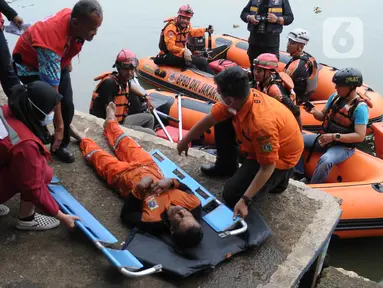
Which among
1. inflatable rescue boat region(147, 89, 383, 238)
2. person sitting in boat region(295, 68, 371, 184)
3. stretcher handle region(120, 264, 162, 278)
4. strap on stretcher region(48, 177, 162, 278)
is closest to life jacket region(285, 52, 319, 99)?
Result: person sitting in boat region(295, 68, 371, 184)

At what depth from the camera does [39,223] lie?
2.56 m

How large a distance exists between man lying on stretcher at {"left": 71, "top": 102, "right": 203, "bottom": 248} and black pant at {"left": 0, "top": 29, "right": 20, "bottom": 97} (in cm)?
68

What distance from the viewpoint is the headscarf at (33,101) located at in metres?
2.16

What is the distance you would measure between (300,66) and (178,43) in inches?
82.4

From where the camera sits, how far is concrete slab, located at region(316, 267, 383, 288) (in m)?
3.07

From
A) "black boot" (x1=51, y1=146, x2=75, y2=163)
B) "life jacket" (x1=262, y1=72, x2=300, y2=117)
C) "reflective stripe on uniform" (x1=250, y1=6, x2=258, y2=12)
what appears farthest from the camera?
"reflective stripe on uniform" (x1=250, y1=6, x2=258, y2=12)

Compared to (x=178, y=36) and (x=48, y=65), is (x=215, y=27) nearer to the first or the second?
(x=178, y=36)

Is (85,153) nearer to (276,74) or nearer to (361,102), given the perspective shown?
(276,74)

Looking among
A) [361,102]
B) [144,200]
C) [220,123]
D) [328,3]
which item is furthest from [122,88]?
[328,3]

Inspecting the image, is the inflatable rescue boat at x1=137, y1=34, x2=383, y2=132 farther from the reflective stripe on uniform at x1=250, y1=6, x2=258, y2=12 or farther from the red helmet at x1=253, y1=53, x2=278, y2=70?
the red helmet at x1=253, y1=53, x2=278, y2=70

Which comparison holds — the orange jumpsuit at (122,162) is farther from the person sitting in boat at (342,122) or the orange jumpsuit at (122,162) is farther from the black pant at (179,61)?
the black pant at (179,61)

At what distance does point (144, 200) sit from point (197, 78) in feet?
12.6

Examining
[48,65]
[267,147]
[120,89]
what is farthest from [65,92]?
[267,147]

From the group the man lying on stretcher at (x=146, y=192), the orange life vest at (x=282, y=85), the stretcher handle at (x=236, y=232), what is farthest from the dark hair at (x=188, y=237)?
→ the orange life vest at (x=282, y=85)
